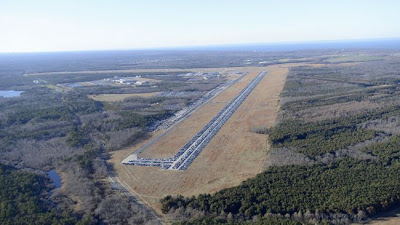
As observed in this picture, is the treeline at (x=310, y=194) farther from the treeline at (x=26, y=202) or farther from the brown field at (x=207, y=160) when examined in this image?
the treeline at (x=26, y=202)

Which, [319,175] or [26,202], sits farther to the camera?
[319,175]

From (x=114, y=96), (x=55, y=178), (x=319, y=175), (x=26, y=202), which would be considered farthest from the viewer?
(x=114, y=96)

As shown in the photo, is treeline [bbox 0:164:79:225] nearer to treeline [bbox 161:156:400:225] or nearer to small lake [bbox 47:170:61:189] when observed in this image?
small lake [bbox 47:170:61:189]

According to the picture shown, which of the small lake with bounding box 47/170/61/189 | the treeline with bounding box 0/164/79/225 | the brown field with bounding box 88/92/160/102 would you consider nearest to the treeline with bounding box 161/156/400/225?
the treeline with bounding box 0/164/79/225

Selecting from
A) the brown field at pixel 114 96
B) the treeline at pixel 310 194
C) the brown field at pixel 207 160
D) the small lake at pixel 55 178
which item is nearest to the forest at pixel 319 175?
the treeline at pixel 310 194

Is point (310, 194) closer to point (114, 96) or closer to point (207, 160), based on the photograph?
point (207, 160)

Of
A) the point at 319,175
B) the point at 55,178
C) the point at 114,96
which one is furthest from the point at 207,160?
the point at 114,96

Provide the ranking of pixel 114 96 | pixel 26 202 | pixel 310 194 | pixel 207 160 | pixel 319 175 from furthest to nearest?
pixel 114 96 → pixel 207 160 → pixel 319 175 → pixel 26 202 → pixel 310 194
